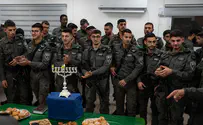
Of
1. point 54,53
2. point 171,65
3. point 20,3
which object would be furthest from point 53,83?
point 20,3

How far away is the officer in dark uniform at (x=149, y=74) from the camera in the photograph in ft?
10.1

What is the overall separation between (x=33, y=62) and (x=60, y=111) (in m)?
1.37

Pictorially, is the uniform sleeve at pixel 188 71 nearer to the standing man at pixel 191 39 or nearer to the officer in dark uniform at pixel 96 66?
the standing man at pixel 191 39

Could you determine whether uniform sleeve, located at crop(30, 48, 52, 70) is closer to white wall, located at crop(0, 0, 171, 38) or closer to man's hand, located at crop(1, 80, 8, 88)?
man's hand, located at crop(1, 80, 8, 88)

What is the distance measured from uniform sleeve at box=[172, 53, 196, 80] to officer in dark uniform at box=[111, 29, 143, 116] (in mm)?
639

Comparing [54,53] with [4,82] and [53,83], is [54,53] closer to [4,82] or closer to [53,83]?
[53,83]

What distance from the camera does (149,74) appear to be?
3.14 meters

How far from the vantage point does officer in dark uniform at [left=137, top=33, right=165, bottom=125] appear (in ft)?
10.1

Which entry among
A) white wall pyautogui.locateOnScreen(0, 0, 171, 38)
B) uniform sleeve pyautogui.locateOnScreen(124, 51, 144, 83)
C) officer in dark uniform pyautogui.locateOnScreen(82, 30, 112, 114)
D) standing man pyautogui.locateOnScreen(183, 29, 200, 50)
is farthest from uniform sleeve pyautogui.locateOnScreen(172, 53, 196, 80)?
white wall pyautogui.locateOnScreen(0, 0, 171, 38)

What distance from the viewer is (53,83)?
3777mm

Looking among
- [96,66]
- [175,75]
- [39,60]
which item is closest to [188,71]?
[175,75]

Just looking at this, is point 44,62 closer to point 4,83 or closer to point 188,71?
point 4,83

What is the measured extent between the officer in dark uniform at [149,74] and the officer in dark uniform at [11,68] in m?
1.96

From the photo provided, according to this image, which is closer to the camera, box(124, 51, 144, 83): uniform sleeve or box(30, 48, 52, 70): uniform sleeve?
box(124, 51, 144, 83): uniform sleeve
